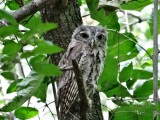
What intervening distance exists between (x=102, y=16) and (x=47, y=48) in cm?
100

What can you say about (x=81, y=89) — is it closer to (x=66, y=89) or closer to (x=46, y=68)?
(x=46, y=68)

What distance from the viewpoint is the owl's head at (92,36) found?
1858 millimetres

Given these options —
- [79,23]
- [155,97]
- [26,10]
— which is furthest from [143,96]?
[26,10]

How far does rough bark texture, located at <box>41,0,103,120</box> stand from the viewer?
5.80 ft

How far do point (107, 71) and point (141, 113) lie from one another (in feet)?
0.81

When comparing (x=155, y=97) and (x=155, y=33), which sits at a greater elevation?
(x=155, y=33)

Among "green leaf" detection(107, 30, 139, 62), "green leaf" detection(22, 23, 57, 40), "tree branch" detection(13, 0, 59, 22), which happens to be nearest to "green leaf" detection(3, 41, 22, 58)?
"green leaf" detection(22, 23, 57, 40)

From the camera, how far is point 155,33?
60.6 inches

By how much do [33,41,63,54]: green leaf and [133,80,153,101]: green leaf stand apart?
1.00m

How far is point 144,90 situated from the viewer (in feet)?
5.79

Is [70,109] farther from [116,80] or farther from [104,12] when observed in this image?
[104,12]

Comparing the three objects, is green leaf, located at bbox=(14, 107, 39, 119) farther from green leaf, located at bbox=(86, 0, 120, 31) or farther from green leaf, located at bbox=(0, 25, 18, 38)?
green leaf, located at bbox=(0, 25, 18, 38)

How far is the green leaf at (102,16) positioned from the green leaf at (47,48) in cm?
93

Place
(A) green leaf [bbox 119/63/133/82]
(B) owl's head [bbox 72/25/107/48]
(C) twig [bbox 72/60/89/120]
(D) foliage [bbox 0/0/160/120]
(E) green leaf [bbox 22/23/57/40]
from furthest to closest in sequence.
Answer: (B) owl's head [bbox 72/25/107/48] → (A) green leaf [bbox 119/63/133/82] → (D) foliage [bbox 0/0/160/120] → (C) twig [bbox 72/60/89/120] → (E) green leaf [bbox 22/23/57/40]
